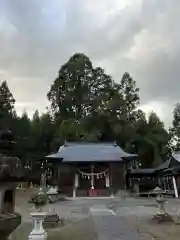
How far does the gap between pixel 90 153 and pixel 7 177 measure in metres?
32.3

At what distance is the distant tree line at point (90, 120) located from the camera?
47906 mm

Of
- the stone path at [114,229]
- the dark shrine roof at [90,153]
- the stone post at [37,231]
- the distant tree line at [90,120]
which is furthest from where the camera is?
the distant tree line at [90,120]

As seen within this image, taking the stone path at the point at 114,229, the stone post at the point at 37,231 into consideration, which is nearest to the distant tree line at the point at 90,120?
the stone path at the point at 114,229

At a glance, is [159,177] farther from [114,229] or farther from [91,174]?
[114,229]

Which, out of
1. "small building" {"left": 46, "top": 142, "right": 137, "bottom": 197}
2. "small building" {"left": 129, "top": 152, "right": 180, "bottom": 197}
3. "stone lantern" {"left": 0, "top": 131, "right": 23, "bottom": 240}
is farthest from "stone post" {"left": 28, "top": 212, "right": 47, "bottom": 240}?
"small building" {"left": 129, "top": 152, "right": 180, "bottom": 197}

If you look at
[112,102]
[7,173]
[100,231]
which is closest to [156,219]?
[100,231]

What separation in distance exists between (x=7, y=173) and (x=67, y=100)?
50.8m

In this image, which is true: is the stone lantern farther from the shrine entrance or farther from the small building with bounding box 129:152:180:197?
the small building with bounding box 129:152:180:197

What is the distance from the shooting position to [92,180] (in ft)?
107

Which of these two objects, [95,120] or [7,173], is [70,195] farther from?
[7,173]

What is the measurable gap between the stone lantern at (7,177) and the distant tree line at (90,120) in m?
40.1

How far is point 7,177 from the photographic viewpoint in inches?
143

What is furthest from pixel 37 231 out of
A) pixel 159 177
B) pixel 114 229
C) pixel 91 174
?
pixel 159 177

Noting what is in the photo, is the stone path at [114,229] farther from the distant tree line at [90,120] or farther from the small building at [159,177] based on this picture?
the distant tree line at [90,120]
